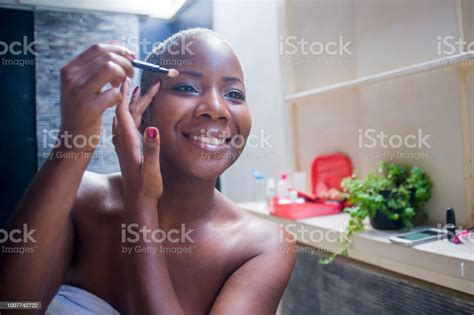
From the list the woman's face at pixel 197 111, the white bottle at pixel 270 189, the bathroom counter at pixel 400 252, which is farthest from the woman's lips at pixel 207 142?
the white bottle at pixel 270 189

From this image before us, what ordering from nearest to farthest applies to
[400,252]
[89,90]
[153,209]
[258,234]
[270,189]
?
1. [89,90]
2. [153,209]
3. [258,234]
4. [400,252]
5. [270,189]

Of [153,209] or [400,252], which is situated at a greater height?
[153,209]

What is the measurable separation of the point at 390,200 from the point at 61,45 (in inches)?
41.5

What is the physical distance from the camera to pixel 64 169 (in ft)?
1.57

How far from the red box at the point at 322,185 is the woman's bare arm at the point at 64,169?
3.59 feet

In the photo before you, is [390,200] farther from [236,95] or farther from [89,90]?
[89,90]

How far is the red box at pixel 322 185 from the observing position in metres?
1.51

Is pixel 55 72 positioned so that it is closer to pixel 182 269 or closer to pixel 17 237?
pixel 17 237

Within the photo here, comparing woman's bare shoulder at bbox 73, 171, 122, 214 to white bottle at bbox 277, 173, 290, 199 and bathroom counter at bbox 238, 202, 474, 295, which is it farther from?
white bottle at bbox 277, 173, 290, 199

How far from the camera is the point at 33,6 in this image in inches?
25.2

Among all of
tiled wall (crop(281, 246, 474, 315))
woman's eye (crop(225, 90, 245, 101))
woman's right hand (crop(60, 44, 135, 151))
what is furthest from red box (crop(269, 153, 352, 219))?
woman's right hand (crop(60, 44, 135, 151))

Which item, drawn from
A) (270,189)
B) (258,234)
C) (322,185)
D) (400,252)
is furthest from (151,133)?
(322,185)

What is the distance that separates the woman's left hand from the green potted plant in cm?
85

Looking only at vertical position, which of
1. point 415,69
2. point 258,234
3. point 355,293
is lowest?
point 355,293
